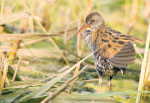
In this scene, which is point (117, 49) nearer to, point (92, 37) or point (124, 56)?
point (124, 56)

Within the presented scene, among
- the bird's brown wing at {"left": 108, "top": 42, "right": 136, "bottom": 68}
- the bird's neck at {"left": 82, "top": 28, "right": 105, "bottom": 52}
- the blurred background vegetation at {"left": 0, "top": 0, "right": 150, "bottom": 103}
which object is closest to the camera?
the bird's brown wing at {"left": 108, "top": 42, "right": 136, "bottom": 68}

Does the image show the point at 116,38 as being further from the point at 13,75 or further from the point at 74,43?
the point at 74,43

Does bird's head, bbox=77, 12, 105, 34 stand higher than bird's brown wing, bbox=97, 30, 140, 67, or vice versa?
bird's head, bbox=77, 12, 105, 34

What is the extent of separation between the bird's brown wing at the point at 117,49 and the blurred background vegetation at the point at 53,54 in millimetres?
120

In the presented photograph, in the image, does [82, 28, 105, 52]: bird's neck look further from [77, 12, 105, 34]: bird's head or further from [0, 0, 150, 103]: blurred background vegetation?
[0, 0, 150, 103]: blurred background vegetation

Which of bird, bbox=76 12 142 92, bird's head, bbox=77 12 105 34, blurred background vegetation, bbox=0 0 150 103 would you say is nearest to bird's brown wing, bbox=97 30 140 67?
bird, bbox=76 12 142 92

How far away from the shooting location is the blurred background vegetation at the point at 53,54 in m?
2.35

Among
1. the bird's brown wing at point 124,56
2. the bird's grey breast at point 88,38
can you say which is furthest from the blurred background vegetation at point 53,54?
the bird's grey breast at point 88,38

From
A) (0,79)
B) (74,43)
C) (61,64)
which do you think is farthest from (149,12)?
(0,79)

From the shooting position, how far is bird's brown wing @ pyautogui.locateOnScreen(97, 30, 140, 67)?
226cm

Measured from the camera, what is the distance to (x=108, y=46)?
2521 millimetres

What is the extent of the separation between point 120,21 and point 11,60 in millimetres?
3054

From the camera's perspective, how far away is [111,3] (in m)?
6.43

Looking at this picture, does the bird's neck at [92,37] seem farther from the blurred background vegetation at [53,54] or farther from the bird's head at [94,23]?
the blurred background vegetation at [53,54]
